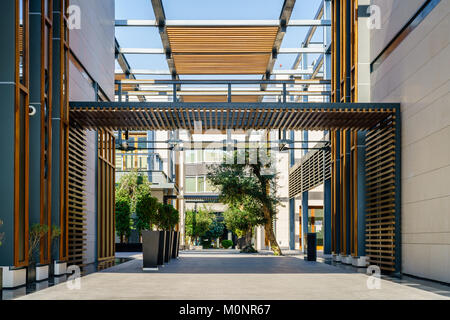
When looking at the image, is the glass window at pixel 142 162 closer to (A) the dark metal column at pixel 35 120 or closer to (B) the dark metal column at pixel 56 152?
(B) the dark metal column at pixel 56 152

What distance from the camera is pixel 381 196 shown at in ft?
42.4

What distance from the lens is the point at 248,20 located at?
17.5 meters

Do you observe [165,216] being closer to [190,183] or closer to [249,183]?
[249,183]

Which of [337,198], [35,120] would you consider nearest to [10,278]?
[35,120]

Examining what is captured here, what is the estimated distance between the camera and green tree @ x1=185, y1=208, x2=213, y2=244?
1630 inches

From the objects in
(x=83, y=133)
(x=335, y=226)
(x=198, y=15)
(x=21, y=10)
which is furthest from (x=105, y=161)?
(x=21, y=10)

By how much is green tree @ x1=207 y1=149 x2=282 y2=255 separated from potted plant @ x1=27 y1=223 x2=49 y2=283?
13433 millimetres

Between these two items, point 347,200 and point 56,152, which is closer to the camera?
point 56,152

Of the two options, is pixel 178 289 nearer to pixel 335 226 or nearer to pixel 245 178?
pixel 335 226

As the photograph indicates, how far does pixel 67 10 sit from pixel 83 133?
310cm

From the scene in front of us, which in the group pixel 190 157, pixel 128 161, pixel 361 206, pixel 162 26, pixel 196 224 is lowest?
pixel 196 224

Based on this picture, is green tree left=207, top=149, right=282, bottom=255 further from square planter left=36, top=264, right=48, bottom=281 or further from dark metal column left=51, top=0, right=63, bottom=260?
square planter left=36, top=264, right=48, bottom=281

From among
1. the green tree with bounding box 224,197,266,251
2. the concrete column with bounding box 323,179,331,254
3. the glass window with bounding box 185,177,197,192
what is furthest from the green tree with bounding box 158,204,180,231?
the glass window with bounding box 185,177,197,192

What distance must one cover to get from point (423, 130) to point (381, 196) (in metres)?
2.56
